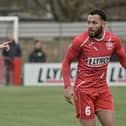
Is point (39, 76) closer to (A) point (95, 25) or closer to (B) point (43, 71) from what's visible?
(B) point (43, 71)

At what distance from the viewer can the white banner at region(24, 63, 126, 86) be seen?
23016 millimetres

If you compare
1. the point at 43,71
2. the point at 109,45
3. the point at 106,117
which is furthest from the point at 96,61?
the point at 43,71

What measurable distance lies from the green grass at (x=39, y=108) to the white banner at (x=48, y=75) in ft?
10.1

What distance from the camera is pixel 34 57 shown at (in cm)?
2362

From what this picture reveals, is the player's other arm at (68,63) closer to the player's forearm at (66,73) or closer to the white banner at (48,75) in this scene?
the player's forearm at (66,73)

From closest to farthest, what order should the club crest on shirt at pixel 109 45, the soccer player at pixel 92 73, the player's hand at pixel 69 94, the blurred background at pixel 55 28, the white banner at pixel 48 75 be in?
the player's hand at pixel 69 94
the soccer player at pixel 92 73
the club crest on shirt at pixel 109 45
the white banner at pixel 48 75
the blurred background at pixel 55 28

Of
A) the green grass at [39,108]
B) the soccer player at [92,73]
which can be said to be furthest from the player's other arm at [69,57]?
the green grass at [39,108]

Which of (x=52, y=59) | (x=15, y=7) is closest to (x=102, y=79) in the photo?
(x=52, y=59)

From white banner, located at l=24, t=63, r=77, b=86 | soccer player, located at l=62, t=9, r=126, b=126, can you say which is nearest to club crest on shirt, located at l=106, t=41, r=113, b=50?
soccer player, located at l=62, t=9, r=126, b=126

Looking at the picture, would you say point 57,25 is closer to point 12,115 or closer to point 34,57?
point 34,57

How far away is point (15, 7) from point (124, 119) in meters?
44.7

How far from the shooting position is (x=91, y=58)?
8.16 m

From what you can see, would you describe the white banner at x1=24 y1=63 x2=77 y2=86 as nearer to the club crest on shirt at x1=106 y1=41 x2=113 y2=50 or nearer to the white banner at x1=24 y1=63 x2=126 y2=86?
the white banner at x1=24 y1=63 x2=126 y2=86

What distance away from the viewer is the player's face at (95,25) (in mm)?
7930
